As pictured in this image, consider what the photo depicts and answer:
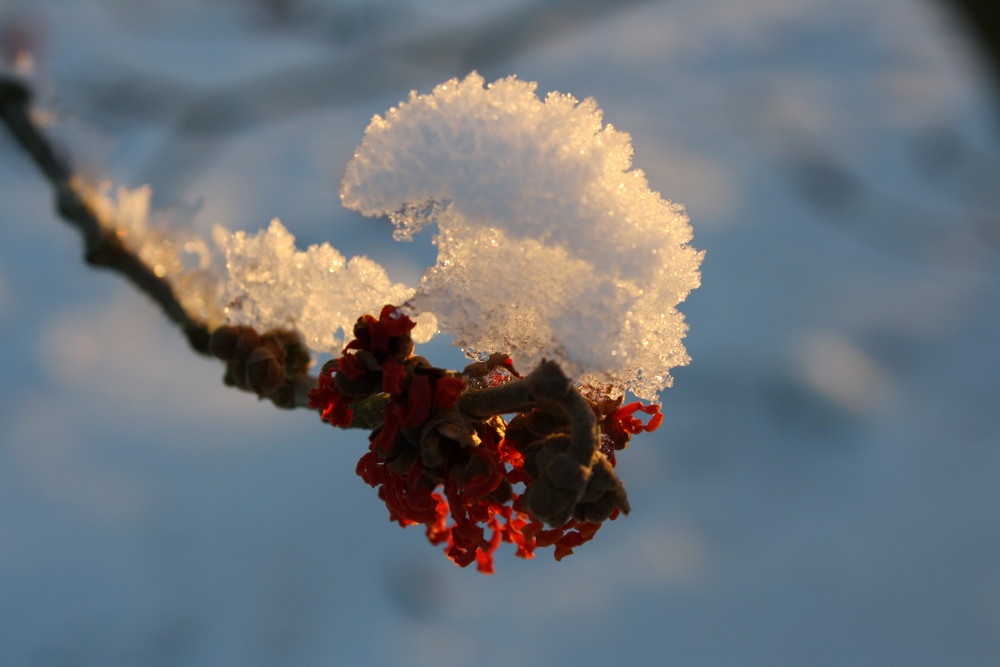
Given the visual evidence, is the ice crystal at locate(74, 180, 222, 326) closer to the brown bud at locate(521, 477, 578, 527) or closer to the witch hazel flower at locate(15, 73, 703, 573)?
the witch hazel flower at locate(15, 73, 703, 573)

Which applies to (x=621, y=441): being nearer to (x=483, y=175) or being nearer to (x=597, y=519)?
Result: (x=597, y=519)

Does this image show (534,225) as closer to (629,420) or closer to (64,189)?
(629,420)

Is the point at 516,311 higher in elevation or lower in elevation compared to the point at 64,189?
higher

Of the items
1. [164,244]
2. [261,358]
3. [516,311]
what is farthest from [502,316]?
[164,244]

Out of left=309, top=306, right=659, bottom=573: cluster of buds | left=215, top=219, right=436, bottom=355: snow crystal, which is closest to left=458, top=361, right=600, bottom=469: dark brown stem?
left=309, top=306, right=659, bottom=573: cluster of buds

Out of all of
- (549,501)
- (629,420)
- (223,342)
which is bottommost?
(549,501)

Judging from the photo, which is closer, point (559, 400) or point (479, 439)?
point (559, 400)

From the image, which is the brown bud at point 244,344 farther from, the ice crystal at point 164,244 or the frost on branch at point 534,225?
the frost on branch at point 534,225
